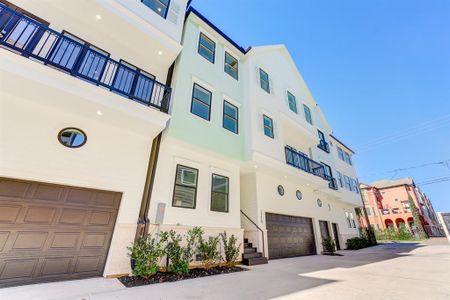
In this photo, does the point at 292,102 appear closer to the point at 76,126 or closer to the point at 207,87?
the point at 207,87

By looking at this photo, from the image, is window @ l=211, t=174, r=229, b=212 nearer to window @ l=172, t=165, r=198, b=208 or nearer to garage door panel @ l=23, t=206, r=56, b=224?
window @ l=172, t=165, r=198, b=208

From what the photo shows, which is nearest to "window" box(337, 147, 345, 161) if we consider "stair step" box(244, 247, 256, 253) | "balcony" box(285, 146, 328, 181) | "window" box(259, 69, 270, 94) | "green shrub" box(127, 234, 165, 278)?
"balcony" box(285, 146, 328, 181)

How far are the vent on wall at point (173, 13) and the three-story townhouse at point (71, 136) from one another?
867 millimetres

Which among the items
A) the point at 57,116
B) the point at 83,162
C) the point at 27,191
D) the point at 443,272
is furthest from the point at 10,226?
the point at 443,272

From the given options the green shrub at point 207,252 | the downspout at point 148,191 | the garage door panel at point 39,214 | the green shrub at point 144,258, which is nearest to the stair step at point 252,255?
the green shrub at point 207,252

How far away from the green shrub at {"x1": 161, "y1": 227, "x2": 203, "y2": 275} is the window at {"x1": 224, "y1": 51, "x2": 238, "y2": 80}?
8.20 meters

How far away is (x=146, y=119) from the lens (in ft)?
20.0

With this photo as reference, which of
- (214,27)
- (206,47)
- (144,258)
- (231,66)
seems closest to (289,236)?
(144,258)

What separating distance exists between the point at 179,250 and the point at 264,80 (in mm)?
10605

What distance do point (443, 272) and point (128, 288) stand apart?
8589mm

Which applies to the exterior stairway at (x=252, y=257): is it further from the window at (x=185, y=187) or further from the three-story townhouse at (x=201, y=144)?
the window at (x=185, y=187)

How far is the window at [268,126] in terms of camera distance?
410 inches

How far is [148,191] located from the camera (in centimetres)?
630

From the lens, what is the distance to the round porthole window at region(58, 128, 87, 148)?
536cm
